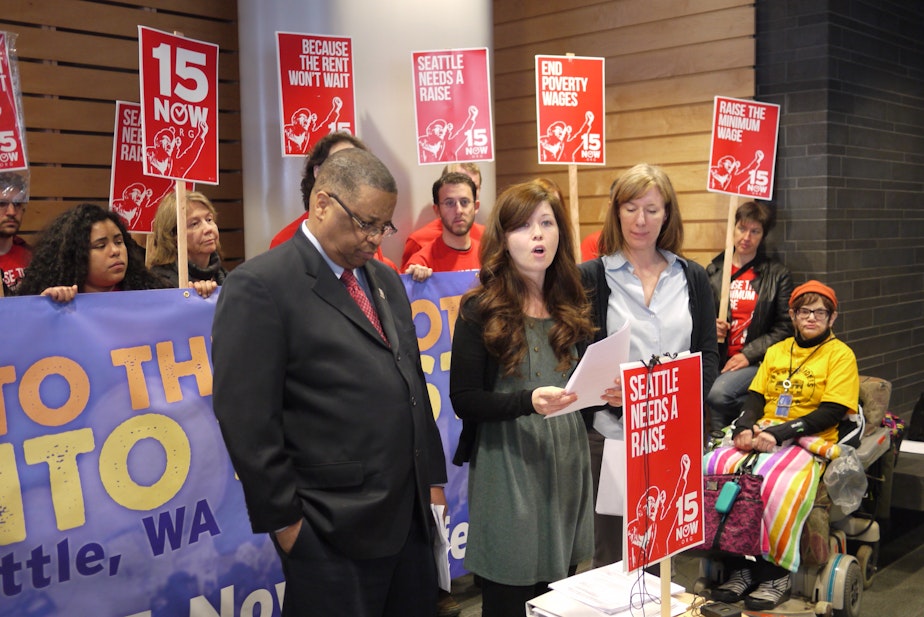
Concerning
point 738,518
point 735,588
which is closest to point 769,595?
point 735,588

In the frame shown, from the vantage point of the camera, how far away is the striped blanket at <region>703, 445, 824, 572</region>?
3635 mm

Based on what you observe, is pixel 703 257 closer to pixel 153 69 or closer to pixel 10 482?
pixel 153 69

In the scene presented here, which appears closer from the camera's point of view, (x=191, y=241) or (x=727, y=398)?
(x=191, y=241)

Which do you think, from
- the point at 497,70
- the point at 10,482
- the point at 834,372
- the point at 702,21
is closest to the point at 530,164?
the point at 497,70

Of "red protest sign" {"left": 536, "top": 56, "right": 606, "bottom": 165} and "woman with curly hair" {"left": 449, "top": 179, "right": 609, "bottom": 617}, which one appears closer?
"woman with curly hair" {"left": 449, "top": 179, "right": 609, "bottom": 617}

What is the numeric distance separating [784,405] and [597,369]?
7.55 feet

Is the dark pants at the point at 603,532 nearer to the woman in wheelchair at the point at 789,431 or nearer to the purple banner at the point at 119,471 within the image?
the woman in wheelchair at the point at 789,431

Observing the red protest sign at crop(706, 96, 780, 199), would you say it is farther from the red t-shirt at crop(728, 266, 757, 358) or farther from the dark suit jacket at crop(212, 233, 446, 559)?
the dark suit jacket at crop(212, 233, 446, 559)

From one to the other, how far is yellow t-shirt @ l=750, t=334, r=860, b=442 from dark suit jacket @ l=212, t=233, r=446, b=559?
8.66 ft

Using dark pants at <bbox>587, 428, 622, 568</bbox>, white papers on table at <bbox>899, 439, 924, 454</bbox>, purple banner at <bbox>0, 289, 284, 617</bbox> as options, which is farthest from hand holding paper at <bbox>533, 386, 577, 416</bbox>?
white papers on table at <bbox>899, 439, 924, 454</bbox>

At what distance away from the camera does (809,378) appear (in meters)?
4.12

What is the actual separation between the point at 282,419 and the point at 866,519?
334cm

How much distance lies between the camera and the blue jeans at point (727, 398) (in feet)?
16.4

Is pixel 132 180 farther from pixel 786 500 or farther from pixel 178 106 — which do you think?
pixel 786 500
